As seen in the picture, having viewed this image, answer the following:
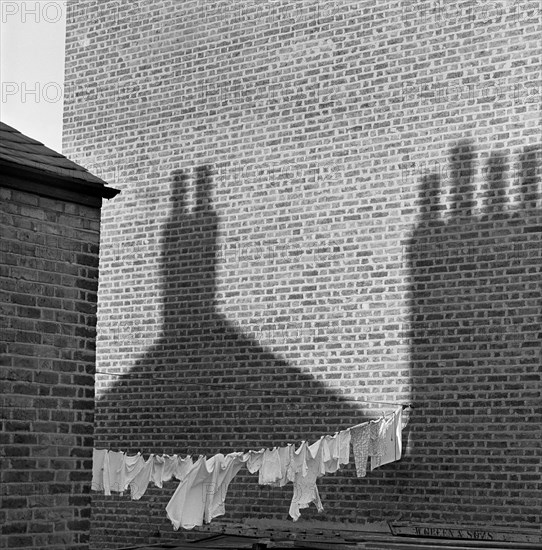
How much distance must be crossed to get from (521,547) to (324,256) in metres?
3.94

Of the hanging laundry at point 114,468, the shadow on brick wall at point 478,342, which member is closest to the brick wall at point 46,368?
the hanging laundry at point 114,468

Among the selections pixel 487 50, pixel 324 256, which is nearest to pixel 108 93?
pixel 324 256

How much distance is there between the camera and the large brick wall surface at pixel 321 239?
10.6 m

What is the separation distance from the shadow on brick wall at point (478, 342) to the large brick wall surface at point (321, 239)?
20mm

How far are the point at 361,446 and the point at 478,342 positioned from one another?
1.53 m

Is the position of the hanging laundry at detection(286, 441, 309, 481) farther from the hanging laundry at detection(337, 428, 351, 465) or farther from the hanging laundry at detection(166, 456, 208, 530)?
the hanging laundry at detection(166, 456, 208, 530)

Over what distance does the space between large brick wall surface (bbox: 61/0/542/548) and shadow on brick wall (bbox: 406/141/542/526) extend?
0.02 m

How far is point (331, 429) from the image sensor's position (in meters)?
11.5

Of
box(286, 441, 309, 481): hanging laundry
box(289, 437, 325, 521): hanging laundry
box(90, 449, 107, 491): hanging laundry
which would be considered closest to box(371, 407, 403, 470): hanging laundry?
box(289, 437, 325, 521): hanging laundry

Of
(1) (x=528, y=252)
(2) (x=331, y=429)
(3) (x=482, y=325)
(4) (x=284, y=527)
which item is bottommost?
(4) (x=284, y=527)

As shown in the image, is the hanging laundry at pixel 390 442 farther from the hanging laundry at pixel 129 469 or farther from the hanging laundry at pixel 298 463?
the hanging laundry at pixel 129 469

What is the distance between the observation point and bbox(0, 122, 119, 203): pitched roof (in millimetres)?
6516

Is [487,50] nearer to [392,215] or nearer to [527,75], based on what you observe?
[527,75]

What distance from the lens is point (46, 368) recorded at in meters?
6.63
